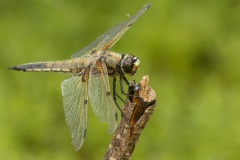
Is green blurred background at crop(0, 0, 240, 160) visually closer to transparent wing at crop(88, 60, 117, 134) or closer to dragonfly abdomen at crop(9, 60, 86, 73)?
dragonfly abdomen at crop(9, 60, 86, 73)

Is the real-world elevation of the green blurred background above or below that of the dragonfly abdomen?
above

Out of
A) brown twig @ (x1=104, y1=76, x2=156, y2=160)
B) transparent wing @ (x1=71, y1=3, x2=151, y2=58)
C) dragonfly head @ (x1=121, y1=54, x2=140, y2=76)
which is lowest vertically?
brown twig @ (x1=104, y1=76, x2=156, y2=160)

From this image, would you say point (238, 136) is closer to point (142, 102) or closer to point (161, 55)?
point (161, 55)

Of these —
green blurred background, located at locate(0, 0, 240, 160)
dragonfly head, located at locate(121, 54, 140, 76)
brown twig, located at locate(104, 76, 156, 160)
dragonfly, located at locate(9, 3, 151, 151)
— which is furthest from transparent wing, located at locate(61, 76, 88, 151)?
green blurred background, located at locate(0, 0, 240, 160)

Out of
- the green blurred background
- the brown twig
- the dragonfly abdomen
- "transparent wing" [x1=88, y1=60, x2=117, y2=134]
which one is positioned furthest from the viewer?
the green blurred background

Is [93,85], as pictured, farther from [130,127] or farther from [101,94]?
[130,127]

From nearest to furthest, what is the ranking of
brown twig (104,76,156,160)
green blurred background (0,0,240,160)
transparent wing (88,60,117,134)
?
1. brown twig (104,76,156,160)
2. transparent wing (88,60,117,134)
3. green blurred background (0,0,240,160)
